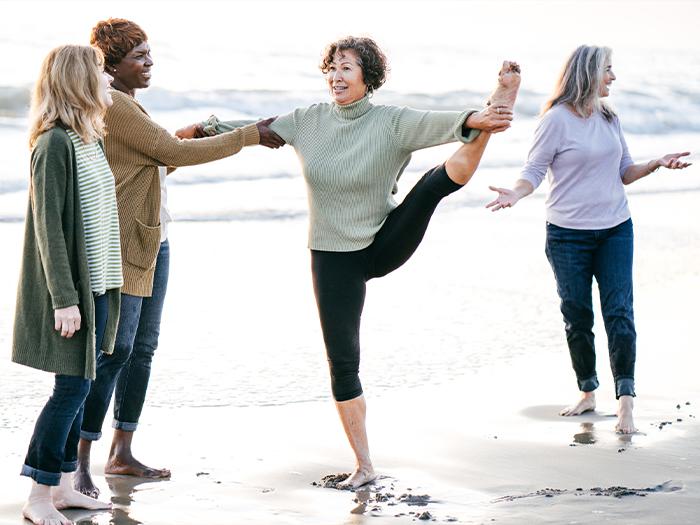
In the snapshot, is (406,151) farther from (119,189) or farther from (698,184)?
(698,184)

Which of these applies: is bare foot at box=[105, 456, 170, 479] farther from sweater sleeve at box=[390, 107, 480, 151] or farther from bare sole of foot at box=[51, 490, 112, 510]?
sweater sleeve at box=[390, 107, 480, 151]

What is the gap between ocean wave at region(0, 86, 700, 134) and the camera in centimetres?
1895

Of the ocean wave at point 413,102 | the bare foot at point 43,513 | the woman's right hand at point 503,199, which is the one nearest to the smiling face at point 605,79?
the woman's right hand at point 503,199

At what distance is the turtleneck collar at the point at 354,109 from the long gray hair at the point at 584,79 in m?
1.42

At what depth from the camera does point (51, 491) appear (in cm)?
392

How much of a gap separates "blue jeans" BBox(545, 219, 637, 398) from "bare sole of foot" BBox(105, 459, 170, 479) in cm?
209

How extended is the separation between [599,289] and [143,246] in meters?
2.21

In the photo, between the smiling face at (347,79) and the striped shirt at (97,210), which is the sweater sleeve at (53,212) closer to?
the striped shirt at (97,210)

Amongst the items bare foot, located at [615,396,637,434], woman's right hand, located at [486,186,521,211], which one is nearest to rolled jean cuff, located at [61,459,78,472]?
woman's right hand, located at [486,186,521,211]

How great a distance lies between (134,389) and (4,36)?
20.3 m

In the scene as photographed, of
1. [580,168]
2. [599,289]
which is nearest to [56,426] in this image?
[599,289]

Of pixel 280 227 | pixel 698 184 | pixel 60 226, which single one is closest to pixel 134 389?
pixel 60 226

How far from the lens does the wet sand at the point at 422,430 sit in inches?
157

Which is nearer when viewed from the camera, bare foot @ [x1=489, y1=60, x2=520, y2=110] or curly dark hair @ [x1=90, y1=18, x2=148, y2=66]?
bare foot @ [x1=489, y1=60, x2=520, y2=110]
